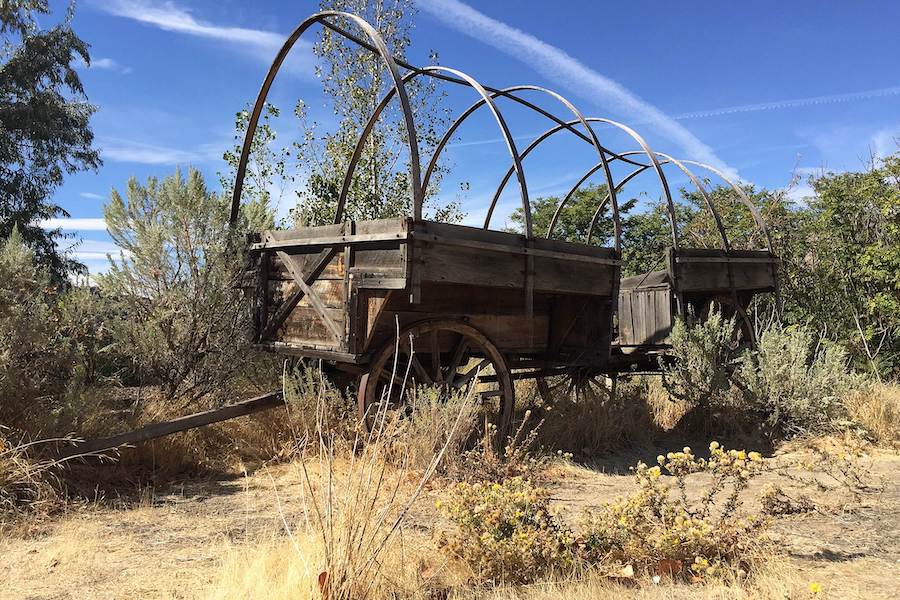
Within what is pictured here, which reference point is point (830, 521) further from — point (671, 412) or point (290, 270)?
point (290, 270)

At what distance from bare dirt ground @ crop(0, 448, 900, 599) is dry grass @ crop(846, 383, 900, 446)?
1492 mm

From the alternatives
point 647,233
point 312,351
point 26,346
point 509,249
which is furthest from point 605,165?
point 647,233

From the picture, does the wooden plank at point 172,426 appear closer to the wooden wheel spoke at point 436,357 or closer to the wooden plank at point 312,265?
the wooden plank at point 312,265

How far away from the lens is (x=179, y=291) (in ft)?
18.3

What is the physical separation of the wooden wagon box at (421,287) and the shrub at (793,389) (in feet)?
5.55

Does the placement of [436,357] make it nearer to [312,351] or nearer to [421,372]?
[421,372]

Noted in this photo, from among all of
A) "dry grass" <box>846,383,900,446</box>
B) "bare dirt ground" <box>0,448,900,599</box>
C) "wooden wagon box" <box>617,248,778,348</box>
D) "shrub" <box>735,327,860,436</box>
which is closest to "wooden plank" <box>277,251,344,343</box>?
"bare dirt ground" <box>0,448,900,599</box>

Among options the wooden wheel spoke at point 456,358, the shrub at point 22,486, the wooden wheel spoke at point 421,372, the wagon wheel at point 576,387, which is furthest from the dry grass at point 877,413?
the shrub at point 22,486

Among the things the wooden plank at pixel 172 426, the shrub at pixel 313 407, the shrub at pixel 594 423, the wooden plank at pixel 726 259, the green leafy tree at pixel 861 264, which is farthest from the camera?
the green leafy tree at pixel 861 264

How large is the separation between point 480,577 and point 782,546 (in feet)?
4.66

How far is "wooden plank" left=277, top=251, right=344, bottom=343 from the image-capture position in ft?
15.3

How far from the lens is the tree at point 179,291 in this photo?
548 cm

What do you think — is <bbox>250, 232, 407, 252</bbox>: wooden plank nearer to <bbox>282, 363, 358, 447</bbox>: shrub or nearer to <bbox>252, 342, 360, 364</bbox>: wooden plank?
<bbox>252, 342, 360, 364</bbox>: wooden plank

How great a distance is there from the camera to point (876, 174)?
8.66 meters
